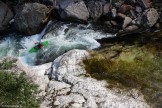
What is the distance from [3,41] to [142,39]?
6.29 meters

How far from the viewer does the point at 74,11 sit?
1252 cm

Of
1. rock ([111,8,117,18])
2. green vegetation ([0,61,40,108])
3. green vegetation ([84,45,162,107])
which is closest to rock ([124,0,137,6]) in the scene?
rock ([111,8,117,18])

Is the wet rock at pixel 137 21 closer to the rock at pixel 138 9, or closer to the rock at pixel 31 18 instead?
the rock at pixel 138 9

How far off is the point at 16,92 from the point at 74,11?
6811mm

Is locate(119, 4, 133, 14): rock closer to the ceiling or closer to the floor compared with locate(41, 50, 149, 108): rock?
closer to the ceiling

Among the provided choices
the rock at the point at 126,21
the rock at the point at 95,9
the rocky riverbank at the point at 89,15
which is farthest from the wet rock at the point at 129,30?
the rock at the point at 95,9

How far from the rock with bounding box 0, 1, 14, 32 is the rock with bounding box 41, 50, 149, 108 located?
5.54 metres

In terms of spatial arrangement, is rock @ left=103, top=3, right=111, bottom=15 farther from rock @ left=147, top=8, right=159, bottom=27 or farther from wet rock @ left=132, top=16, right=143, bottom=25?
rock @ left=147, top=8, right=159, bottom=27

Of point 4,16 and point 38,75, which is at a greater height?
point 38,75

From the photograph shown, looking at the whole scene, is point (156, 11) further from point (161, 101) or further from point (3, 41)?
point (3, 41)

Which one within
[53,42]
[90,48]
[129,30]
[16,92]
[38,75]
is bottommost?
[53,42]

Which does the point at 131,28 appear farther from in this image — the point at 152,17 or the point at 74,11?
the point at 74,11

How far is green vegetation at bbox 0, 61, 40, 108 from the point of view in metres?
6.32

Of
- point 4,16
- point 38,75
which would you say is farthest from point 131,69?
point 4,16
